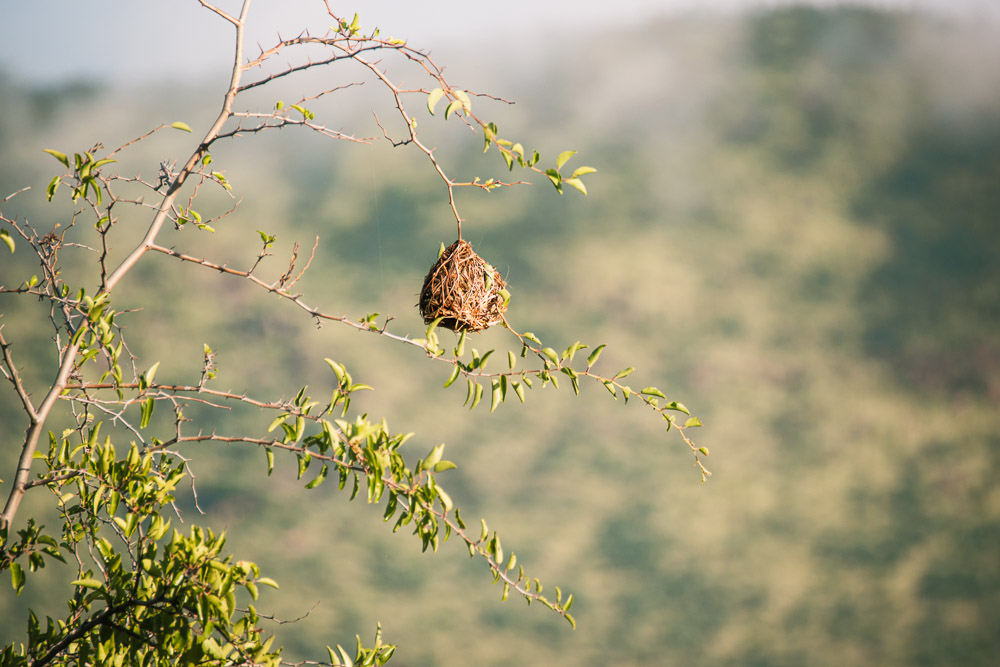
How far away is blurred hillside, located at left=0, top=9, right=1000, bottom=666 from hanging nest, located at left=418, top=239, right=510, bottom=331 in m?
2.99

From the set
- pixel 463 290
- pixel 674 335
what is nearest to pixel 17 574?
pixel 463 290

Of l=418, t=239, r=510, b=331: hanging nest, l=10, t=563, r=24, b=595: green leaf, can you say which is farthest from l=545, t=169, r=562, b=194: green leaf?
l=10, t=563, r=24, b=595: green leaf

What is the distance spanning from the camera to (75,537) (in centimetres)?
140

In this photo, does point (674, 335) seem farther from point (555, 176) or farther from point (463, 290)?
point (555, 176)

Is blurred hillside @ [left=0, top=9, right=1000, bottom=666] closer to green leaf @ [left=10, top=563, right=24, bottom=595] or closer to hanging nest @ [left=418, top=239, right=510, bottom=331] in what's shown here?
hanging nest @ [left=418, top=239, right=510, bottom=331]

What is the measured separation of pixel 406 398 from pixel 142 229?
198 centimetres

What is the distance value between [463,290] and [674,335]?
3.35 meters

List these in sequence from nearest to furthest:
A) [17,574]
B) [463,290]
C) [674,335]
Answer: [17,574]
[463,290]
[674,335]

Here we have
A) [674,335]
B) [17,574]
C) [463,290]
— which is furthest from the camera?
[674,335]

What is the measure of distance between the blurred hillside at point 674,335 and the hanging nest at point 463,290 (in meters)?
2.99

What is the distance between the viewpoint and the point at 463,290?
5.54 ft

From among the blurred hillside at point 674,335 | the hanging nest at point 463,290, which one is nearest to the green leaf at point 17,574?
the hanging nest at point 463,290

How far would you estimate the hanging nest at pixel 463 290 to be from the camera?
168 centimetres

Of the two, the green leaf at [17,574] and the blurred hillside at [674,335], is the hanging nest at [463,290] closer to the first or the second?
the green leaf at [17,574]
